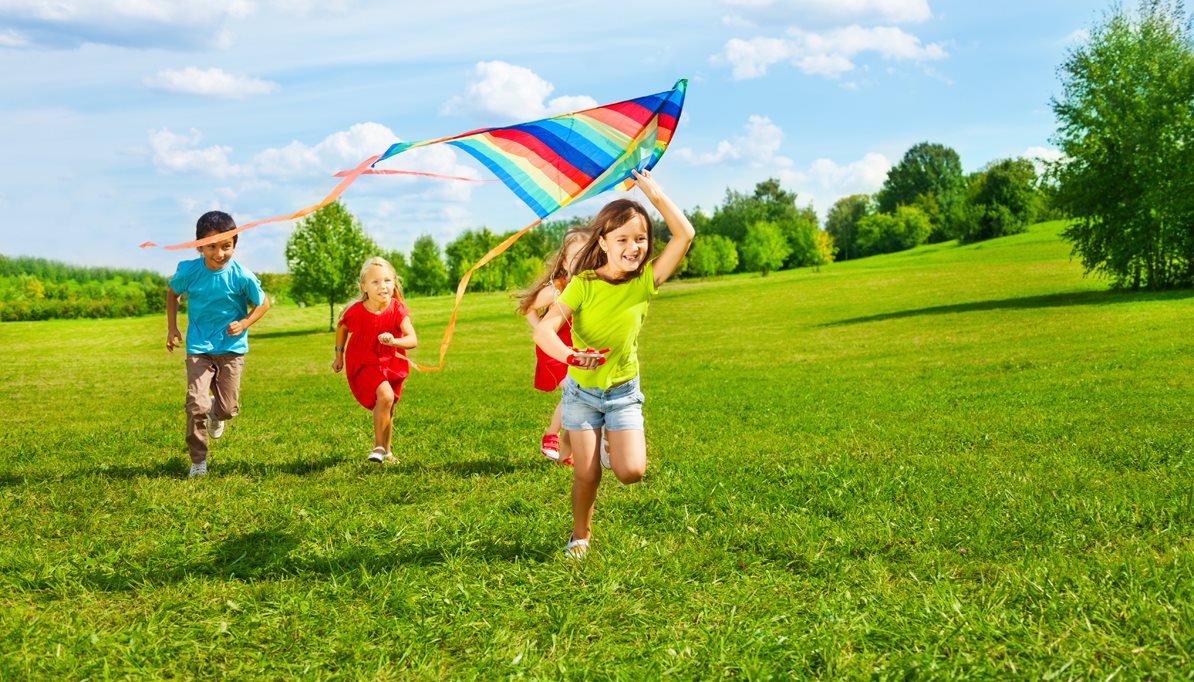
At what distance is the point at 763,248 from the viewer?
86812 millimetres

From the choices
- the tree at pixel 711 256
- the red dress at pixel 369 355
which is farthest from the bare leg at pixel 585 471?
the tree at pixel 711 256

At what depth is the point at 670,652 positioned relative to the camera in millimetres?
4035

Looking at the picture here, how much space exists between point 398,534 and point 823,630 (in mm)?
2910

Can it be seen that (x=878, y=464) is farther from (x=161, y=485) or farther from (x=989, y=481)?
(x=161, y=485)

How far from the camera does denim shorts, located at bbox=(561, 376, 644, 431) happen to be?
534 centimetres

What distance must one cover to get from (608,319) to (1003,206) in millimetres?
96838

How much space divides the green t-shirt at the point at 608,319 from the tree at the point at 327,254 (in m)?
46.8

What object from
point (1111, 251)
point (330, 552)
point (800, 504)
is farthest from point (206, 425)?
point (1111, 251)

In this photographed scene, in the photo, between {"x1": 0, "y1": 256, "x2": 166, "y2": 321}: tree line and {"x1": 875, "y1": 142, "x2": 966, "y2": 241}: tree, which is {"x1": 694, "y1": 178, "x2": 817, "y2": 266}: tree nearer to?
{"x1": 875, "y1": 142, "x2": 966, "y2": 241}: tree

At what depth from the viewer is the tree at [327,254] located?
50125 millimetres

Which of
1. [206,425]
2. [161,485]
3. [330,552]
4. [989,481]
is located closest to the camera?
[330,552]

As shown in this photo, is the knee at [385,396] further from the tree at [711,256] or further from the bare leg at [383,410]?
the tree at [711,256]

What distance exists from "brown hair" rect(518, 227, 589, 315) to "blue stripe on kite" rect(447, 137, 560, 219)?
1.37m

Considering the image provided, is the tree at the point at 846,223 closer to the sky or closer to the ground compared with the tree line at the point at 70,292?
closer to the sky
